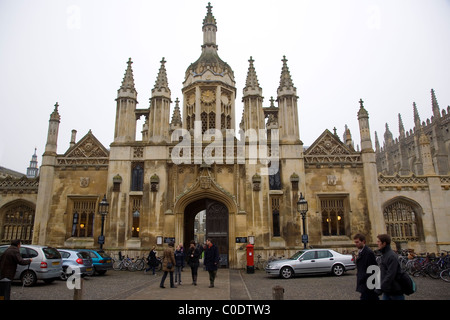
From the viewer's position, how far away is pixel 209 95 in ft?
78.9

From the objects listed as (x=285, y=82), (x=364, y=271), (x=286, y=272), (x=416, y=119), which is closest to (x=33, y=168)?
(x=285, y=82)

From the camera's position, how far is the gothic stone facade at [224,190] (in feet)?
65.2

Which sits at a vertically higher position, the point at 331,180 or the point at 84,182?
the point at 84,182

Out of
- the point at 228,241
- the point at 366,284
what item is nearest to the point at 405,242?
the point at 228,241

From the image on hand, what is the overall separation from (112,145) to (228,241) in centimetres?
993

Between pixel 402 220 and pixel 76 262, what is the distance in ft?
69.0

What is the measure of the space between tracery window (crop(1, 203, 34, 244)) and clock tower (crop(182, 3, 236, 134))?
510 inches

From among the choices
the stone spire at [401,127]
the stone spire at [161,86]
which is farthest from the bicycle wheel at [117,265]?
the stone spire at [401,127]

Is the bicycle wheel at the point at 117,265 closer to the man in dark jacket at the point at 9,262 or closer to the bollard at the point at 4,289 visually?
the man in dark jacket at the point at 9,262

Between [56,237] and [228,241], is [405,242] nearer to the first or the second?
[228,241]

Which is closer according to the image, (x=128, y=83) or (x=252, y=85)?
(x=252, y=85)

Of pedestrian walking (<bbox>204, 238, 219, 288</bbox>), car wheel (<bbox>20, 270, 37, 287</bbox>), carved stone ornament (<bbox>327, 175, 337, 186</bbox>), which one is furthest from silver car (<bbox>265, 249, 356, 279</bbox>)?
car wheel (<bbox>20, 270, 37, 287</bbox>)

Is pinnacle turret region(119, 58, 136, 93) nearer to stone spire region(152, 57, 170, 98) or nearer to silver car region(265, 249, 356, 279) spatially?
stone spire region(152, 57, 170, 98)

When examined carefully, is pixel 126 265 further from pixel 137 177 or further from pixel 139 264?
pixel 137 177
